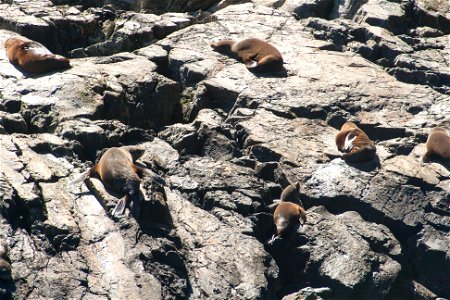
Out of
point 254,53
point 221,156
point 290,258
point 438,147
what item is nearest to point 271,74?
point 254,53

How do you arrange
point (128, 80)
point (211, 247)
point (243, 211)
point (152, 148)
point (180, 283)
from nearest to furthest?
point (180, 283) → point (211, 247) → point (243, 211) → point (152, 148) → point (128, 80)

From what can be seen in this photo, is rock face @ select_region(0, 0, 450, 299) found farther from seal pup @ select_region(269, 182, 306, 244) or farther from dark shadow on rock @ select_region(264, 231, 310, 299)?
seal pup @ select_region(269, 182, 306, 244)

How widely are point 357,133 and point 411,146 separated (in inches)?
37.2

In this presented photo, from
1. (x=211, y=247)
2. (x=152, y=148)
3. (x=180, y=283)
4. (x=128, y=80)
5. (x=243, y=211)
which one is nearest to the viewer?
(x=180, y=283)

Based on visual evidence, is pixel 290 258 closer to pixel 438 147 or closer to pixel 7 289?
pixel 438 147

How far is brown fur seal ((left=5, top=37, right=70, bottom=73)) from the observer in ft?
45.7

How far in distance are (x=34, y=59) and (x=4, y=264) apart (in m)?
5.53

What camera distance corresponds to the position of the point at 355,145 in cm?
1281

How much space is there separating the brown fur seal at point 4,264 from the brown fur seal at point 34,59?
200 inches

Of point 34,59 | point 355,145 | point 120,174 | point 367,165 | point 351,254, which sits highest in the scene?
point 120,174

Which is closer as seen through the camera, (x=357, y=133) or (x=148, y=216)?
(x=148, y=216)

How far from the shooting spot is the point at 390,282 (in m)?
10.9

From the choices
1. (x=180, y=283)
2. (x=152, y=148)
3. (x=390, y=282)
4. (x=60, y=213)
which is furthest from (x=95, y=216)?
(x=390, y=282)

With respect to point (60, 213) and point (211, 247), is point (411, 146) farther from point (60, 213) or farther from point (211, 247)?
point (60, 213)
